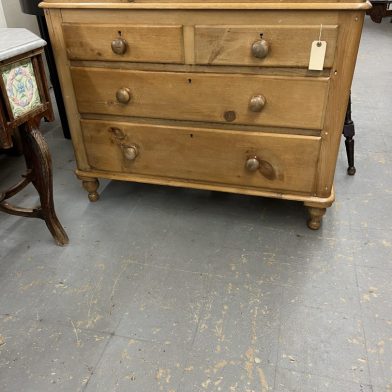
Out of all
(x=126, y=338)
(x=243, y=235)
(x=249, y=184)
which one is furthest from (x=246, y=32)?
(x=126, y=338)

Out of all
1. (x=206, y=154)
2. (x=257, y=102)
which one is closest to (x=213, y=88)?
(x=257, y=102)

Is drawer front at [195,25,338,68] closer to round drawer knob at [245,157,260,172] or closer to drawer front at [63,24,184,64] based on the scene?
drawer front at [63,24,184,64]

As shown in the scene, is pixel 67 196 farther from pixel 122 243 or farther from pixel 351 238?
pixel 351 238

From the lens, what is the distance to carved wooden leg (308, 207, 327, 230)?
5.34ft

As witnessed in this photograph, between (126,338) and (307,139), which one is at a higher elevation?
(307,139)

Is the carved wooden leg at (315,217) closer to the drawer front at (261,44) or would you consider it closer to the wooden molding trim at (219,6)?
the drawer front at (261,44)

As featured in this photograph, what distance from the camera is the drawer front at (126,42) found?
1.40m

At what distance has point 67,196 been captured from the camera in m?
1.98

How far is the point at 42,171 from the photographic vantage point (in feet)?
4.99

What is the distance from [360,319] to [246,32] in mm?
1000

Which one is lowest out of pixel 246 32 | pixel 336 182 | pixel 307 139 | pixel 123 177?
pixel 336 182

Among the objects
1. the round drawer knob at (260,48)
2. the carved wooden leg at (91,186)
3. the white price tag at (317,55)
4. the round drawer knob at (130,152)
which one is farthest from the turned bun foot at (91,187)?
the white price tag at (317,55)

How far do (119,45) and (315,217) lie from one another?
1.01 metres

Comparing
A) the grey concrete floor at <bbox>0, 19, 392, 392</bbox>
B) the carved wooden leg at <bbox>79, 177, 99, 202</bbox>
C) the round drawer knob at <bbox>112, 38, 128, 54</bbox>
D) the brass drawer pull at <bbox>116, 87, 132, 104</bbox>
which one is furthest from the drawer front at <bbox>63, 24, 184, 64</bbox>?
the grey concrete floor at <bbox>0, 19, 392, 392</bbox>
